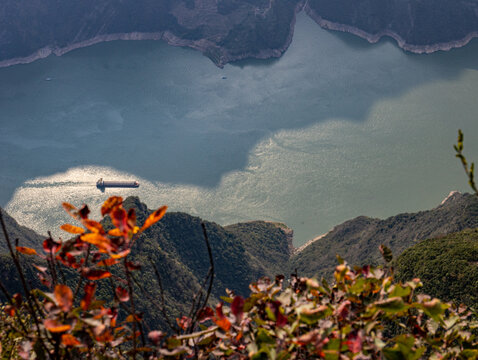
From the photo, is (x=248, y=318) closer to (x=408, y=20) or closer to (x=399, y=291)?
(x=399, y=291)

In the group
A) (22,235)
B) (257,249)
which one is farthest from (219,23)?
(22,235)

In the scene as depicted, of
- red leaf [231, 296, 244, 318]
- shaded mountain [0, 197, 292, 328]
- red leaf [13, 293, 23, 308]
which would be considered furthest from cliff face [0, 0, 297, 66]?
→ red leaf [231, 296, 244, 318]

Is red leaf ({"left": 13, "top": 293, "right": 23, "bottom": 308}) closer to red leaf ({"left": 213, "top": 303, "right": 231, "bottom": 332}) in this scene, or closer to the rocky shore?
red leaf ({"left": 213, "top": 303, "right": 231, "bottom": 332})

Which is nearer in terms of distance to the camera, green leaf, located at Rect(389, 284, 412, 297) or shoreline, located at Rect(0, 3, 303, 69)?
green leaf, located at Rect(389, 284, 412, 297)

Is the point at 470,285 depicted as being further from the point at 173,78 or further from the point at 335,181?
the point at 173,78

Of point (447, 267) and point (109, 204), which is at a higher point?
point (109, 204)

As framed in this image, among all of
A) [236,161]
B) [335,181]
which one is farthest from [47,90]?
[335,181]

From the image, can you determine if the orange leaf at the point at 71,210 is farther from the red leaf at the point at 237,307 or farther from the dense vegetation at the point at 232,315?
the red leaf at the point at 237,307
